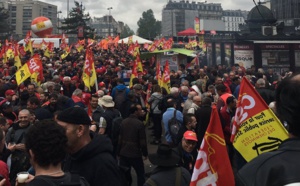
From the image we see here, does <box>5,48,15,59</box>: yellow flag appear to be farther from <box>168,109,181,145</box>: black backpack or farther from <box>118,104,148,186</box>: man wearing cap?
<box>118,104,148,186</box>: man wearing cap

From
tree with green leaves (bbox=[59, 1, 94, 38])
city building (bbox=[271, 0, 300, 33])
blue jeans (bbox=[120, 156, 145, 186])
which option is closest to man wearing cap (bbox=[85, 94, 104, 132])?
blue jeans (bbox=[120, 156, 145, 186])

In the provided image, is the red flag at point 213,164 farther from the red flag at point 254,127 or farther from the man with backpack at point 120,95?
the man with backpack at point 120,95

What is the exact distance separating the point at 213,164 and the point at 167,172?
701 millimetres

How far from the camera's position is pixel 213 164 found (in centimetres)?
293

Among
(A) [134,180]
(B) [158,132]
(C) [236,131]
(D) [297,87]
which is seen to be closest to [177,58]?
(B) [158,132]

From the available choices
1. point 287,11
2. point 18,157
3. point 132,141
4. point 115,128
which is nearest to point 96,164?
point 18,157

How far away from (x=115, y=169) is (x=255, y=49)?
15775 millimetres

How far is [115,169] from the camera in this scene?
2.98 meters

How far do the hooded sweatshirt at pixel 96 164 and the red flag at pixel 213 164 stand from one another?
598 mm

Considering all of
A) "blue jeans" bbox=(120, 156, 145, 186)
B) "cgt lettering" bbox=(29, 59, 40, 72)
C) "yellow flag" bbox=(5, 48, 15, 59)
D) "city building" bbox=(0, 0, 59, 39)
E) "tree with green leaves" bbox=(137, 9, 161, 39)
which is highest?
"city building" bbox=(0, 0, 59, 39)

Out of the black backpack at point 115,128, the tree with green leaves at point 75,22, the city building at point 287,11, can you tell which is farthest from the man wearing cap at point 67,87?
the tree with green leaves at point 75,22

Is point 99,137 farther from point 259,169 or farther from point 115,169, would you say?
point 259,169

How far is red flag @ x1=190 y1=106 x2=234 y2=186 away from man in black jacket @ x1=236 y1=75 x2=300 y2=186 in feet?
4.24

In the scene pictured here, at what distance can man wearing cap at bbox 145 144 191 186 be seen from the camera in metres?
3.46
